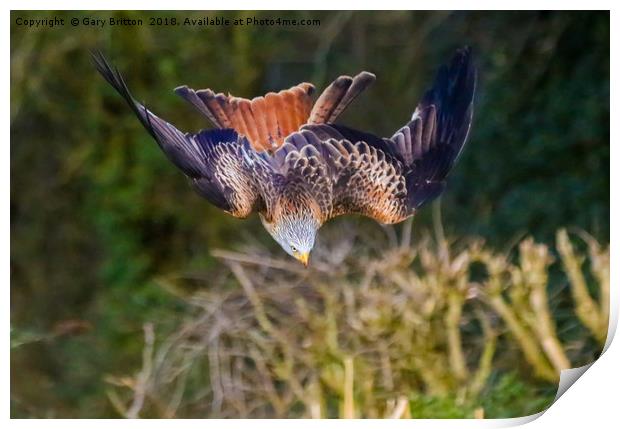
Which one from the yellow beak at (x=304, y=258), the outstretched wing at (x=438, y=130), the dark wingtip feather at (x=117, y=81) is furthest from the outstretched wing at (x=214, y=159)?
the outstretched wing at (x=438, y=130)

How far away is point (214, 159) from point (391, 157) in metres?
0.43

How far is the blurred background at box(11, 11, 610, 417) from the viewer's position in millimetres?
4523

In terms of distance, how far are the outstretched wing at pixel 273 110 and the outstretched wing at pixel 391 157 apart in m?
0.03

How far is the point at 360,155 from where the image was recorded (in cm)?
450

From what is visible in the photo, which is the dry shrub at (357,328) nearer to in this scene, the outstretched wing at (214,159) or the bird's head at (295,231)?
the bird's head at (295,231)

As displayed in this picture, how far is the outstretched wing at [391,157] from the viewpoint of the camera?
176 inches

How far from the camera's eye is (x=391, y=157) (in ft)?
14.8

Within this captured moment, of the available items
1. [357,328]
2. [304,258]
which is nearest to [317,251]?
[304,258]

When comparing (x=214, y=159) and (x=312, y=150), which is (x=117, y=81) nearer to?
(x=214, y=159)

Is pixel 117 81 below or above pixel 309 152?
above

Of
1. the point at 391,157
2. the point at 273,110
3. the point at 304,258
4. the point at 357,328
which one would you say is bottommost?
the point at 357,328
